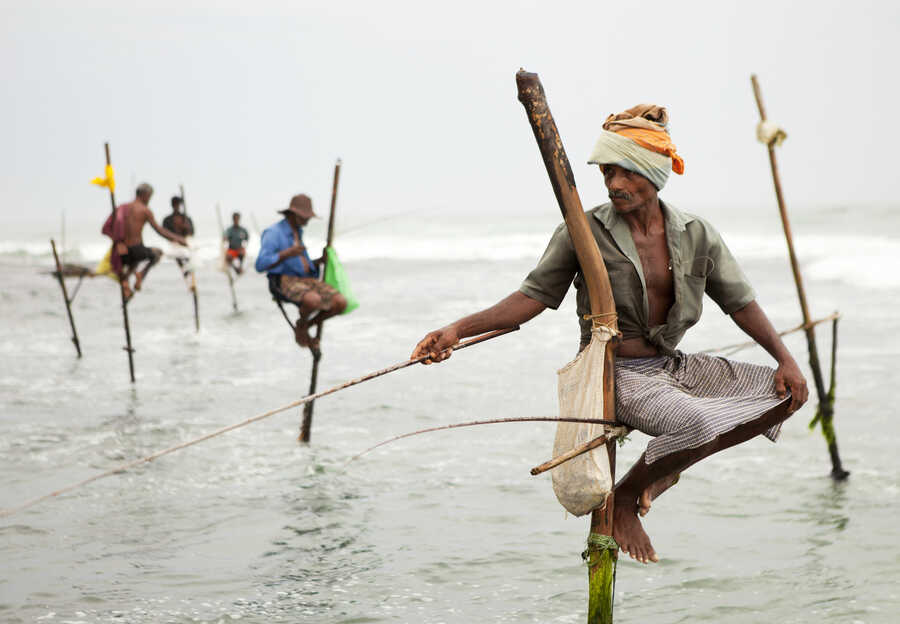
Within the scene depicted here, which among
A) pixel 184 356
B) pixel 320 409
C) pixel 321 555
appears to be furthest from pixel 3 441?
pixel 184 356

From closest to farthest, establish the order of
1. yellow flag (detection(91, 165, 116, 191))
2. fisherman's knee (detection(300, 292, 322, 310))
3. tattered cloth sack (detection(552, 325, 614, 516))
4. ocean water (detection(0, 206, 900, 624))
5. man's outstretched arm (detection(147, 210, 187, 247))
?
tattered cloth sack (detection(552, 325, 614, 516))
ocean water (detection(0, 206, 900, 624))
fisherman's knee (detection(300, 292, 322, 310))
yellow flag (detection(91, 165, 116, 191))
man's outstretched arm (detection(147, 210, 187, 247))

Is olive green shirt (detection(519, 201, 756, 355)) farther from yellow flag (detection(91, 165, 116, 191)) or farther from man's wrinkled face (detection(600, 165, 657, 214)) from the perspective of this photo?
yellow flag (detection(91, 165, 116, 191))

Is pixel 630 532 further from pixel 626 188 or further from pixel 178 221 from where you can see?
pixel 178 221

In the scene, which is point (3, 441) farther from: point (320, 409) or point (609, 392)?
point (609, 392)

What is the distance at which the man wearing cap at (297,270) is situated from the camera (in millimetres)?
8031

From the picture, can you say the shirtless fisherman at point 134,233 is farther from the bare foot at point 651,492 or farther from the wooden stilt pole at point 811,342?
the bare foot at point 651,492

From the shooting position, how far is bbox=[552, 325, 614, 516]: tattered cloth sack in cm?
301

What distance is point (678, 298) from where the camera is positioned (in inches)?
123

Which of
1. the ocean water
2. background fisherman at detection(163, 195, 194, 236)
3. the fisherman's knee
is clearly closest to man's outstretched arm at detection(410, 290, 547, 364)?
the ocean water

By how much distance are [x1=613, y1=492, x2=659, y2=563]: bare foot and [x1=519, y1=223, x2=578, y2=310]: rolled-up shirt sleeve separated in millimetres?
634

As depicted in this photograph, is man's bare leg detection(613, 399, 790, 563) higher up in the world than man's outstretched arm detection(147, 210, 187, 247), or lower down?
lower down

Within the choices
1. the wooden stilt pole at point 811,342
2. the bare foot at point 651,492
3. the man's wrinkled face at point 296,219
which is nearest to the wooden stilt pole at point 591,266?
the bare foot at point 651,492

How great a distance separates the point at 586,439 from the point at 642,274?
1.63 feet

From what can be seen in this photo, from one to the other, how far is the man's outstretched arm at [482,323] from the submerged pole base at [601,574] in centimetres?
67
